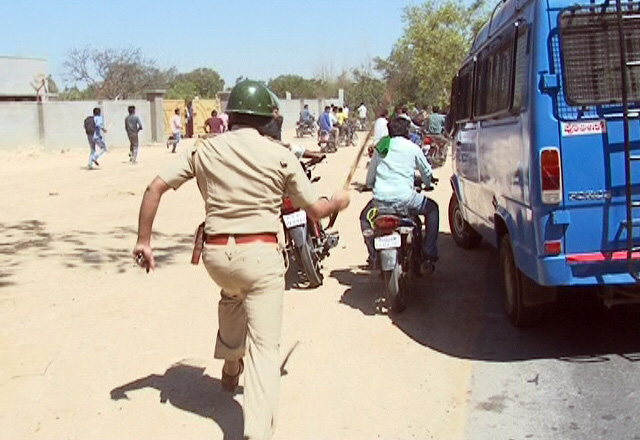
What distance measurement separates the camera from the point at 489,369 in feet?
18.4

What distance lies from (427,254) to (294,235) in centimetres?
125

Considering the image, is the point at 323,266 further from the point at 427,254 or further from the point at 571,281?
the point at 571,281

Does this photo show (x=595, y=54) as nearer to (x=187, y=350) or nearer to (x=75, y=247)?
(x=187, y=350)

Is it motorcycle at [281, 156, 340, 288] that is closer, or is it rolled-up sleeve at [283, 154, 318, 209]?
rolled-up sleeve at [283, 154, 318, 209]

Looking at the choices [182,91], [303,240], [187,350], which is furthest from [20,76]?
[187,350]

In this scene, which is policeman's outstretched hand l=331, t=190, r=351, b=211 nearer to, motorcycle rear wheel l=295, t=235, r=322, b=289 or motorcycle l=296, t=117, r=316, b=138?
motorcycle rear wheel l=295, t=235, r=322, b=289

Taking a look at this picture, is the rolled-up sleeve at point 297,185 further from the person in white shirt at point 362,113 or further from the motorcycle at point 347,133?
the person in white shirt at point 362,113

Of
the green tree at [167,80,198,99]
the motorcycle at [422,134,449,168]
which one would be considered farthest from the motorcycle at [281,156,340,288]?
the green tree at [167,80,198,99]

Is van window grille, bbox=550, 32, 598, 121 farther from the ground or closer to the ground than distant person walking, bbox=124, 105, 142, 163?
closer to the ground

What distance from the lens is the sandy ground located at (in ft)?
15.6

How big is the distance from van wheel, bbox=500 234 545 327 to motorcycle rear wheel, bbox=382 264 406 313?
858 mm

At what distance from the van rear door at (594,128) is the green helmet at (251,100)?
2.04m

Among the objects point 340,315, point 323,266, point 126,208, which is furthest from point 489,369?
point 126,208

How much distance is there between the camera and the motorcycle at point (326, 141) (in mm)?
26797
